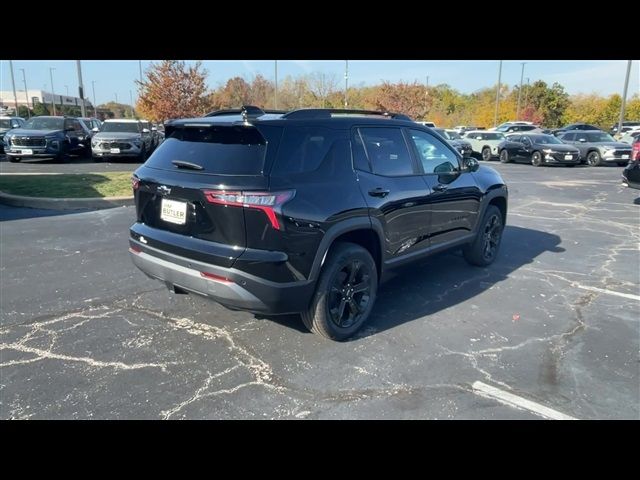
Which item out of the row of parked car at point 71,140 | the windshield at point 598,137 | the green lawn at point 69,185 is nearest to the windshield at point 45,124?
the row of parked car at point 71,140

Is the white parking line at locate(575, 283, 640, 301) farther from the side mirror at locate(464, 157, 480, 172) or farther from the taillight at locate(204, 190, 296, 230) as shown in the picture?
the taillight at locate(204, 190, 296, 230)

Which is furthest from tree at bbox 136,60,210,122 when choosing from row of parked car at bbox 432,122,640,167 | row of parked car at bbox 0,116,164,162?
row of parked car at bbox 432,122,640,167

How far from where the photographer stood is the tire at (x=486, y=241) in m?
5.66

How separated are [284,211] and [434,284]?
267 centimetres

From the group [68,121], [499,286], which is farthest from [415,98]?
[499,286]

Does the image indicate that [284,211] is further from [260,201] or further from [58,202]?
[58,202]

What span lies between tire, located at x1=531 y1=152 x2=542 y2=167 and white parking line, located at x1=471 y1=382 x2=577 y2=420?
65.4ft

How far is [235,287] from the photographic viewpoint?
3.16 m

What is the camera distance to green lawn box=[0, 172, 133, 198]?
959 centimetres

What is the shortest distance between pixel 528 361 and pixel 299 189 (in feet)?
7.22

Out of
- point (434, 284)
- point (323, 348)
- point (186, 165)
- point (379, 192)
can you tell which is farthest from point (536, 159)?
point (186, 165)

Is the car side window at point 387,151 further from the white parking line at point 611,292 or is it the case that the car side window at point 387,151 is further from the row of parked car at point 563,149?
the row of parked car at point 563,149

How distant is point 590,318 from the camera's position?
435 cm
